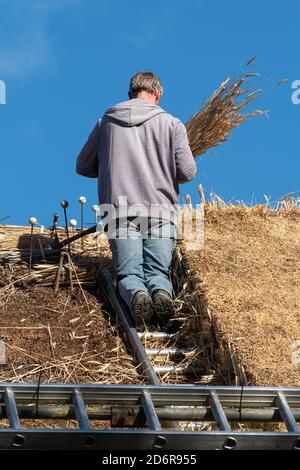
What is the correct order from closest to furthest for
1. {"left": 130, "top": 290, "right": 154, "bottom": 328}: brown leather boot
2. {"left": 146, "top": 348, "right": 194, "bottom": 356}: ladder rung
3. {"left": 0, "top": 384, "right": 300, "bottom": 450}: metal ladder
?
{"left": 0, "top": 384, "right": 300, "bottom": 450}: metal ladder < {"left": 146, "top": 348, "right": 194, "bottom": 356}: ladder rung < {"left": 130, "top": 290, "right": 154, "bottom": 328}: brown leather boot

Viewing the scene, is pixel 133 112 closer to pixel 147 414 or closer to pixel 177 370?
pixel 177 370

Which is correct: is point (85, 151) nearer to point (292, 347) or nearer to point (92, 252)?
point (92, 252)

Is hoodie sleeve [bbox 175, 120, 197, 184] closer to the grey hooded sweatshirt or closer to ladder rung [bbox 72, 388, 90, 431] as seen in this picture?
the grey hooded sweatshirt

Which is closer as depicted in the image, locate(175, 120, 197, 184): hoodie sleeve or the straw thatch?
the straw thatch

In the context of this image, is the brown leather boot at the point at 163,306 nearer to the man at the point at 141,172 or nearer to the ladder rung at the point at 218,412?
the man at the point at 141,172

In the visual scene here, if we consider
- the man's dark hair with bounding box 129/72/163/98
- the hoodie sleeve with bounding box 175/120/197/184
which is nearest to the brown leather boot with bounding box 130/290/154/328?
the hoodie sleeve with bounding box 175/120/197/184

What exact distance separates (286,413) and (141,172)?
2780mm

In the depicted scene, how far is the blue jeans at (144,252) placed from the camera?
7379mm

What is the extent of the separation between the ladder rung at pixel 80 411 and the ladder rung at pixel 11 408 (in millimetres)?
238

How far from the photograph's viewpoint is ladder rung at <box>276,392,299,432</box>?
201 inches

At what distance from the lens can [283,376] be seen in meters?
6.10

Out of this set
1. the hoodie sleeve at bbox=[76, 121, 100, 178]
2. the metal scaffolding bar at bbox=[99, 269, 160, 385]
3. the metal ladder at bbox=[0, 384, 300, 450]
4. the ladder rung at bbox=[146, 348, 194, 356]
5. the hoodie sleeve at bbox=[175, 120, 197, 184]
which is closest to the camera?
the metal ladder at bbox=[0, 384, 300, 450]

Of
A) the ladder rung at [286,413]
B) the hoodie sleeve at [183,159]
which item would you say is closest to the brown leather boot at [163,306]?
the hoodie sleeve at [183,159]
